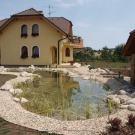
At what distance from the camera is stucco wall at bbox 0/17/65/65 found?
20906 millimetres

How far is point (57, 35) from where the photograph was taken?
2066 centimetres

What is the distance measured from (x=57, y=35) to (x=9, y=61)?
5912 mm

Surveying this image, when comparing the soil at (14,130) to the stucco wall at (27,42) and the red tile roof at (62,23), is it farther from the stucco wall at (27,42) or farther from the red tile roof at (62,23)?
the red tile roof at (62,23)

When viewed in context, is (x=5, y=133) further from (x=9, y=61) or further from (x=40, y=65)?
(x=9, y=61)

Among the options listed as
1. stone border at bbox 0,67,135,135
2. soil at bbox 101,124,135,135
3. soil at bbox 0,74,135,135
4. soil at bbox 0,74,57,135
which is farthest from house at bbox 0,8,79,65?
soil at bbox 101,124,135,135

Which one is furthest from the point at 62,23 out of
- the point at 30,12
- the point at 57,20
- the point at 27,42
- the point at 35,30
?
the point at 27,42

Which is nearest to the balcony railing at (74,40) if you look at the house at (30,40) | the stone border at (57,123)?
the house at (30,40)

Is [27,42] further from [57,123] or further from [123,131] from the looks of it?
[123,131]

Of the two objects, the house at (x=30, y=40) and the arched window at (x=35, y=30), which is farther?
the arched window at (x=35, y=30)

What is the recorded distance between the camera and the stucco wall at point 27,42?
2091 centimetres

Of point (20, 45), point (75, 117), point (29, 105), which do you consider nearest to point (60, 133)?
point (75, 117)

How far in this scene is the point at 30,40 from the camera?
842 inches

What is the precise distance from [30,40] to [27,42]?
0.38 metres

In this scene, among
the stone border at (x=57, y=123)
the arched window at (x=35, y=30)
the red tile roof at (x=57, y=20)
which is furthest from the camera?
the arched window at (x=35, y=30)
